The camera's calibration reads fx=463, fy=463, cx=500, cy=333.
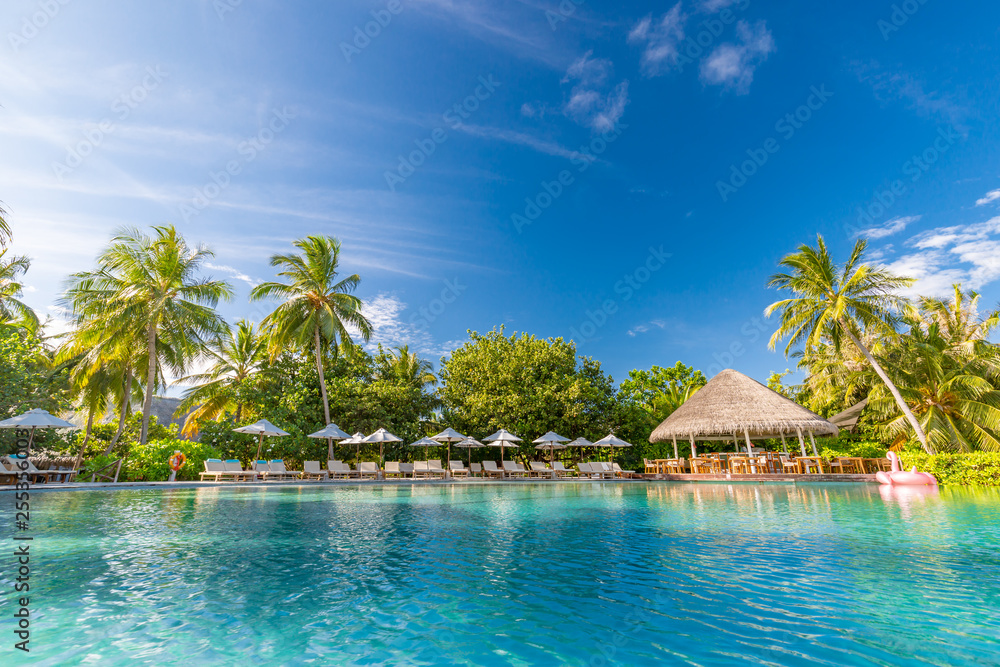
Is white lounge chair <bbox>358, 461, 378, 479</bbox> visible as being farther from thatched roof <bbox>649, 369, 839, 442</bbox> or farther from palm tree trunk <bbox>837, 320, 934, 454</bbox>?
palm tree trunk <bbox>837, 320, 934, 454</bbox>

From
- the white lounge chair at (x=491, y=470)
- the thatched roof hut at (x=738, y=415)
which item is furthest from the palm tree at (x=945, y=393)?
the white lounge chair at (x=491, y=470)

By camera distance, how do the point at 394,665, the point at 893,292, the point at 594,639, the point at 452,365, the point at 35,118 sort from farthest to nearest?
1. the point at 452,365
2. the point at 893,292
3. the point at 35,118
4. the point at 594,639
5. the point at 394,665

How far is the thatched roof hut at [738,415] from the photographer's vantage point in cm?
1731

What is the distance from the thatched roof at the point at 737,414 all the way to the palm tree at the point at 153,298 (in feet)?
61.9

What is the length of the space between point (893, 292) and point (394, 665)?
68.1 ft

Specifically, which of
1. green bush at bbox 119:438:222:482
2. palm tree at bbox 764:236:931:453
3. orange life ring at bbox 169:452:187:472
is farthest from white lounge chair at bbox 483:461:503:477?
palm tree at bbox 764:236:931:453

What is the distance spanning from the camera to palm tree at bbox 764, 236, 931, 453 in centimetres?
1661

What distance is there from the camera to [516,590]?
12.6 feet

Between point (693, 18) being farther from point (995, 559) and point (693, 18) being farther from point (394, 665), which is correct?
point (394, 665)

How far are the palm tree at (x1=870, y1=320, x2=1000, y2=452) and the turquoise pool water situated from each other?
1138 centimetres

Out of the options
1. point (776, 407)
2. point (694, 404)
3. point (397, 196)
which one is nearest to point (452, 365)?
point (397, 196)

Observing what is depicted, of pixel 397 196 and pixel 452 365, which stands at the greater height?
pixel 397 196

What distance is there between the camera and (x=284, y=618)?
317 centimetres

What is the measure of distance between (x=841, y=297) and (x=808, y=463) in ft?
19.6
